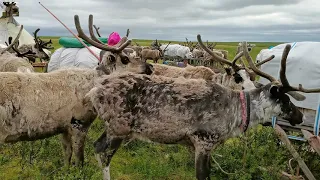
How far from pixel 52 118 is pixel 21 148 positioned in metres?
2.16

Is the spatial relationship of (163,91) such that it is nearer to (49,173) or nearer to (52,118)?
(52,118)

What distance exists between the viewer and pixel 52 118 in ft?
18.7

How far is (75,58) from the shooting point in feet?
38.2

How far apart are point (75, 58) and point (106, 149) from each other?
646cm

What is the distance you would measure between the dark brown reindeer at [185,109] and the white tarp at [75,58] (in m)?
5.74

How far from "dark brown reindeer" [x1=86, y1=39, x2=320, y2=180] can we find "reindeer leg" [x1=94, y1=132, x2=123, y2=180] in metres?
0.01

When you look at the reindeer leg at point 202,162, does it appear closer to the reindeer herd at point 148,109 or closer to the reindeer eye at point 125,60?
the reindeer herd at point 148,109

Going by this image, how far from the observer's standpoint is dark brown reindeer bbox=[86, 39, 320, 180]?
536 cm

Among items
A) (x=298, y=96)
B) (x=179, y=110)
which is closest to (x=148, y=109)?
(x=179, y=110)

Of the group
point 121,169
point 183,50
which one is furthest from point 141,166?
point 183,50

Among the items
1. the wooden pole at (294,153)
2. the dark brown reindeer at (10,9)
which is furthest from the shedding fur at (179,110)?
the dark brown reindeer at (10,9)

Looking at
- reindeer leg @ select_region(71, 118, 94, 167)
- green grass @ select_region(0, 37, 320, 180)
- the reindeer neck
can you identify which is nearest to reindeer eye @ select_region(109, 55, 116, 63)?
reindeer leg @ select_region(71, 118, 94, 167)

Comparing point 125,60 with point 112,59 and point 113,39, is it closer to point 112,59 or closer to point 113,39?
point 112,59

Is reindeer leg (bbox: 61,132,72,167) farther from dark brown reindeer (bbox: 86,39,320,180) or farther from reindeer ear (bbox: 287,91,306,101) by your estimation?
reindeer ear (bbox: 287,91,306,101)
